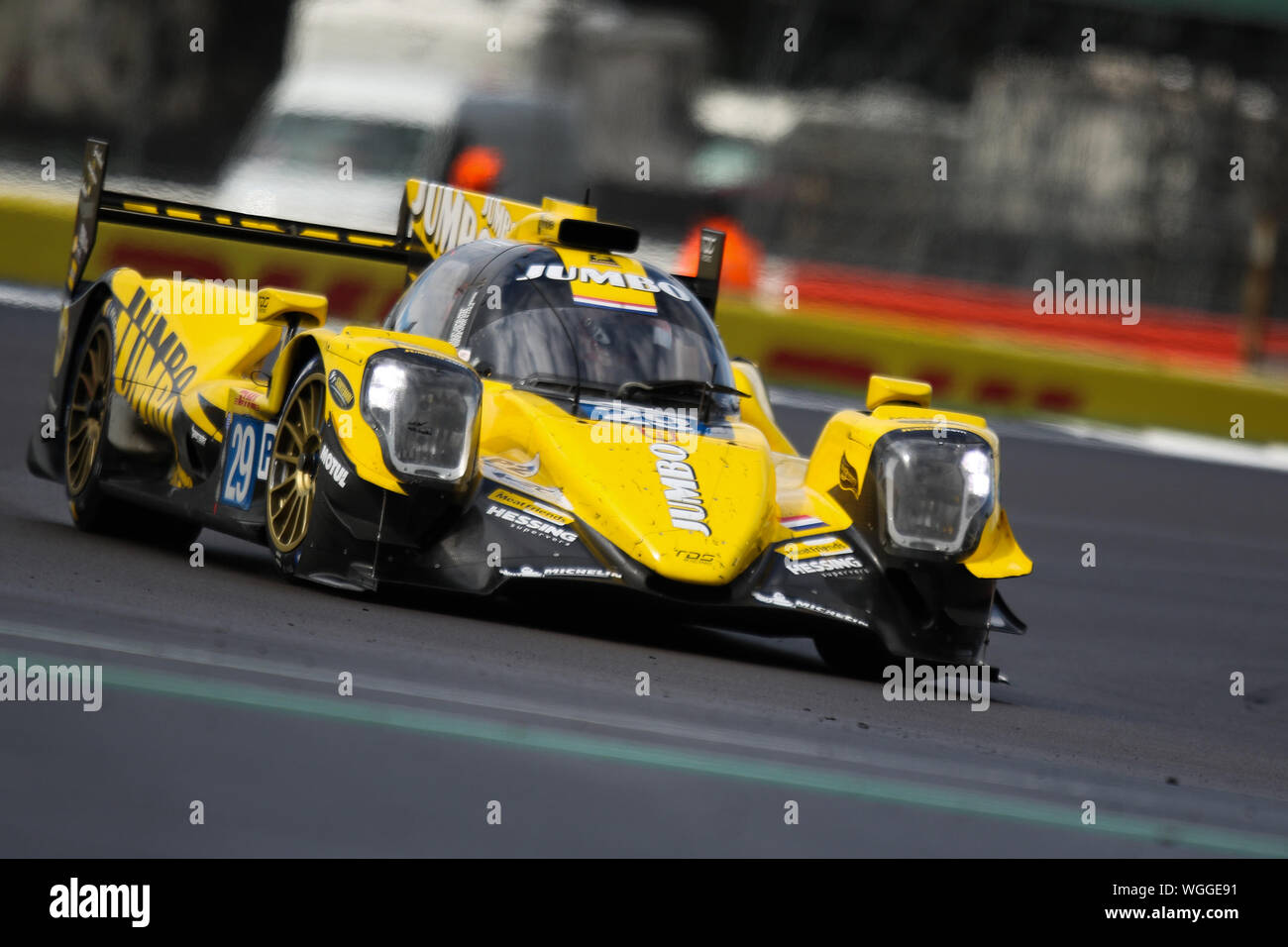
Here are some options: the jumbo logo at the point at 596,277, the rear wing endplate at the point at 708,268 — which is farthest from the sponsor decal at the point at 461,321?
the rear wing endplate at the point at 708,268

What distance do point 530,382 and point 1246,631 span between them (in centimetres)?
416

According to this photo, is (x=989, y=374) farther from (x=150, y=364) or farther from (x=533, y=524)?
(x=533, y=524)

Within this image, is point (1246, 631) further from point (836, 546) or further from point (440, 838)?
point (440, 838)

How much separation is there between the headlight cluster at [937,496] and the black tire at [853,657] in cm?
40

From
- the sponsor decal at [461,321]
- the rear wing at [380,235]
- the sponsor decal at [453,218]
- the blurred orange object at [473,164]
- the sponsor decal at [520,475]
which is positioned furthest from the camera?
the blurred orange object at [473,164]

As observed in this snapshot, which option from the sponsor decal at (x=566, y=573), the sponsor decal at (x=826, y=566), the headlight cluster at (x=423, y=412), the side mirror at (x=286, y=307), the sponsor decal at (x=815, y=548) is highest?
the side mirror at (x=286, y=307)

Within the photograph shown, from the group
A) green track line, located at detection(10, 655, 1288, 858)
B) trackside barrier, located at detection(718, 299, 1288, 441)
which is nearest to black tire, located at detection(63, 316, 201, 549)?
green track line, located at detection(10, 655, 1288, 858)

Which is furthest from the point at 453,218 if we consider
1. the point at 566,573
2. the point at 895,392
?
the point at 566,573

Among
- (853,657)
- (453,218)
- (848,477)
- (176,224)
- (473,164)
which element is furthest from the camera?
(473,164)

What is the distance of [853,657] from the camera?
7.11 meters

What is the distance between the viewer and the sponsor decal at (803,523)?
6.77 metres

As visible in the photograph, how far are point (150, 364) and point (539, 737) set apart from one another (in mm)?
4248

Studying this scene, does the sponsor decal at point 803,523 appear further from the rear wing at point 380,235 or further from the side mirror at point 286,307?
the side mirror at point 286,307

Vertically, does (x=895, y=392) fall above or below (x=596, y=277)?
below
